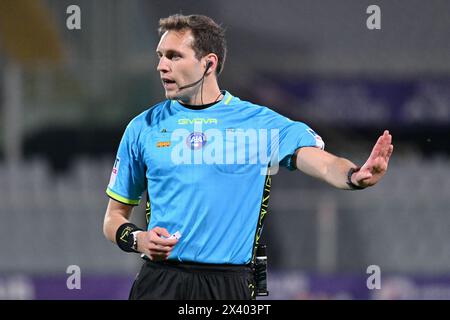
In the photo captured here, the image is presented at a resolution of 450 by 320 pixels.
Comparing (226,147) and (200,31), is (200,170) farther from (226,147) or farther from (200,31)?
(200,31)

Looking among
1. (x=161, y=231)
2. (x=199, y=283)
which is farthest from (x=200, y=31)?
(x=199, y=283)

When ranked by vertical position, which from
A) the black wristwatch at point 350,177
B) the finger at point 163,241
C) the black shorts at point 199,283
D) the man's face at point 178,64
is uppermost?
the man's face at point 178,64

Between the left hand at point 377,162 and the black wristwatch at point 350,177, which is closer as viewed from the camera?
the left hand at point 377,162

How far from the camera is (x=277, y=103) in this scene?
1159 centimetres

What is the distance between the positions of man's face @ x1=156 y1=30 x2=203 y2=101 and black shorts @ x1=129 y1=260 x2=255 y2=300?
749mm

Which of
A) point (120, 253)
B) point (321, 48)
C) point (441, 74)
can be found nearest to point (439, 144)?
point (441, 74)

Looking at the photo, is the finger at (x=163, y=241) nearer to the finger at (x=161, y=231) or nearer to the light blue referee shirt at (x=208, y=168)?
the finger at (x=161, y=231)

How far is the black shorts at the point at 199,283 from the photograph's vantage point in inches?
165

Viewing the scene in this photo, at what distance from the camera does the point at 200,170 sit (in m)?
4.21

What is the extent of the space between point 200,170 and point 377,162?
0.83 metres

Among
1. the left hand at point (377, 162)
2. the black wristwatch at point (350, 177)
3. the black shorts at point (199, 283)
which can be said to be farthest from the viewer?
the black shorts at point (199, 283)

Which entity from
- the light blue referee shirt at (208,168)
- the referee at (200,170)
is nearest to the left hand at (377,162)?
the referee at (200,170)

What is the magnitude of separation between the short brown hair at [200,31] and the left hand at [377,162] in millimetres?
1005
